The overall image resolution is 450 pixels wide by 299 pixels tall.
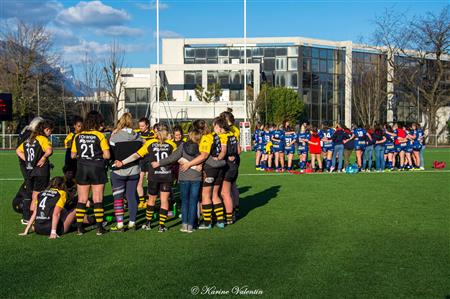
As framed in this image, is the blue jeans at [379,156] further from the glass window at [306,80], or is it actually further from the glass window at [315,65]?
the glass window at [315,65]

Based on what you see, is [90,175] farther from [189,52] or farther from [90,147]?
[189,52]

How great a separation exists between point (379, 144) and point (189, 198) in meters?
13.5

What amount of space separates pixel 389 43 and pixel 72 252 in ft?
178

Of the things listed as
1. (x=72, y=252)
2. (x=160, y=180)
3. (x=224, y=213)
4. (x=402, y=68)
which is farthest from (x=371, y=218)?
(x=402, y=68)

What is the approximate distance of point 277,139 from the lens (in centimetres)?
2186

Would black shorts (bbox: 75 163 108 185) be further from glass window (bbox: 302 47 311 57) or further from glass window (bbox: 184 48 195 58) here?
glass window (bbox: 302 47 311 57)

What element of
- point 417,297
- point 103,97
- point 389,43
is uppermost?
point 389,43

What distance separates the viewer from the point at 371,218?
1076cm

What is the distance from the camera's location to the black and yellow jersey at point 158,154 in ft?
31.1

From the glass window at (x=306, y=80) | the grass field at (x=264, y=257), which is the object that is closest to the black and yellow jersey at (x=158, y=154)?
the grass field at (x=264, y=257)

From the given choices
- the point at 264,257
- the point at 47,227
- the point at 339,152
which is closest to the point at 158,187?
the point at 47,227

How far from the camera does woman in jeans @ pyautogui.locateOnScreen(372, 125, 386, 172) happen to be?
2116 cm

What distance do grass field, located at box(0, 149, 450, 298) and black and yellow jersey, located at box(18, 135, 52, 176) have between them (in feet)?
3.58

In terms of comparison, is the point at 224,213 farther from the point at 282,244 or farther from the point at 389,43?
the point at 389,43
